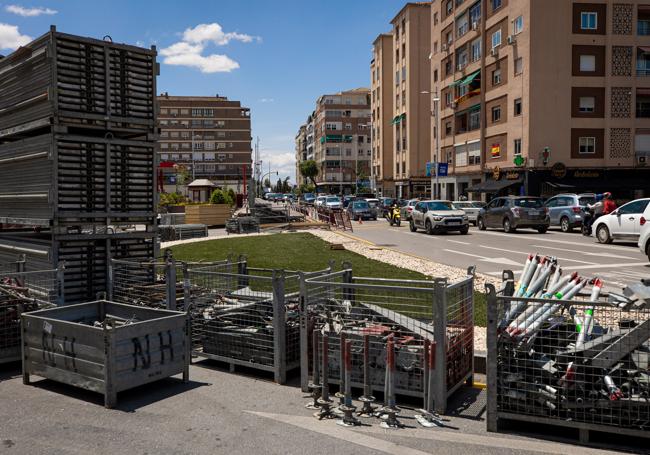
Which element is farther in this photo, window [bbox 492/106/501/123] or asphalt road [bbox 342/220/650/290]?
window [bbox 492/106/501/123]

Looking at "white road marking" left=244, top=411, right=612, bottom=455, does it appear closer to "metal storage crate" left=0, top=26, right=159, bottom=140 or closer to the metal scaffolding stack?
the metal scaffolding stack

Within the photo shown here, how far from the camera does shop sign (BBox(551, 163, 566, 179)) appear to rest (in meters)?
43.6

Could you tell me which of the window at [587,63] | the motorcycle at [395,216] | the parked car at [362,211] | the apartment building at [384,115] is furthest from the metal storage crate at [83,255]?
the apartment building at [384,115]

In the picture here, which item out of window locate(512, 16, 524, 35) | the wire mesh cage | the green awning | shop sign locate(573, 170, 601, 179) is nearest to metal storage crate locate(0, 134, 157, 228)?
the wire mesh cage

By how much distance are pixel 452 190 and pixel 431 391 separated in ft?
185

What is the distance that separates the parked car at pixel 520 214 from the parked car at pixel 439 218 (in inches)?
77.9

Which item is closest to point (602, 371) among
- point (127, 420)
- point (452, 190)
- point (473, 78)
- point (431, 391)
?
point (431, 391)

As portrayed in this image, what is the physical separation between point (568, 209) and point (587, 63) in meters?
19.5

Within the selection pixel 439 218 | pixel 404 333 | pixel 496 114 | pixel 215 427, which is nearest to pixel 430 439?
pixel 404 333

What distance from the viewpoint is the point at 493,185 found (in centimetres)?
4731

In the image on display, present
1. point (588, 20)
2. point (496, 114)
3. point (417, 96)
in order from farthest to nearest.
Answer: point (417, 96) → point (496, 114) → point (588, 20)

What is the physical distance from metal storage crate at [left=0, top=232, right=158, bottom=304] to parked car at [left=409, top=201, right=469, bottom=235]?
20.7 m

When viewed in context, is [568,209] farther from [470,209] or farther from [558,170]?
[558,170]

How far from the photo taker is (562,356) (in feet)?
16.2
